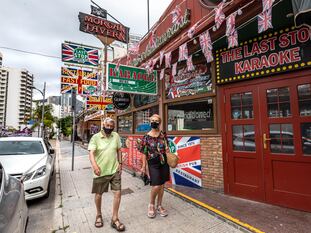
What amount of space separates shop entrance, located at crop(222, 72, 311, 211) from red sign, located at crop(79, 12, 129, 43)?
6249mm

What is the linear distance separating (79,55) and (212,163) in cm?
805

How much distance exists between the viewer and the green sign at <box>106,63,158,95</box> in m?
5.16

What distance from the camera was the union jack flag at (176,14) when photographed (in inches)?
191

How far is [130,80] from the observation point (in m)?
5.39

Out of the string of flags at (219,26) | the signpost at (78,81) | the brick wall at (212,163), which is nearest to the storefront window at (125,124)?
the signpost at (78,81)

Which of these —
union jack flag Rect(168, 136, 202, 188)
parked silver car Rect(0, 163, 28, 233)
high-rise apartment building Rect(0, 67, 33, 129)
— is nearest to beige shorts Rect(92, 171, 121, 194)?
parked silver car Rect(0, 163, 28, 233)

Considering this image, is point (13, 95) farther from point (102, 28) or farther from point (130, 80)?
point (130, 80)

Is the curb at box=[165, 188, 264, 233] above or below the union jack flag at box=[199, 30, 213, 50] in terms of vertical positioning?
below

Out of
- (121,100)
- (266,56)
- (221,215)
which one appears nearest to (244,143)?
(221,215)

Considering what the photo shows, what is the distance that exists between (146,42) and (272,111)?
506 centimetres

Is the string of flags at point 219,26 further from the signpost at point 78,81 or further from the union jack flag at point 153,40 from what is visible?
the signpost at point 78,81

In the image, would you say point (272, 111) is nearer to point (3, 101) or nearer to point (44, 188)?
point (44, 188)

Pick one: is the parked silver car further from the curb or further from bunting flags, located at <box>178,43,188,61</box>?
bunting flags, located at <box>178,43,188,61</box>

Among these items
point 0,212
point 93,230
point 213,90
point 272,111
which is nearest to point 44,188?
point 93,230
